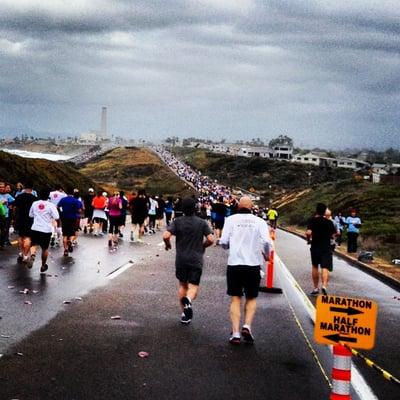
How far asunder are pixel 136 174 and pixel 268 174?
107 feet

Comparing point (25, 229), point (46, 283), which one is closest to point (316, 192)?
point (25, 229)

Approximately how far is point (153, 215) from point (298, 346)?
Answer: 22564mm

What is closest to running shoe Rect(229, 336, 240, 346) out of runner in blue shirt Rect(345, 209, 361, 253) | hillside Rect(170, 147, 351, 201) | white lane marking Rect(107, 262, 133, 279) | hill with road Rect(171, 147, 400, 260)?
white lane marking Rect(107, 262, 133, 279)

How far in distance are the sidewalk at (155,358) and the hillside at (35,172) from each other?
38.7m

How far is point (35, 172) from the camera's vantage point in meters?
54.1

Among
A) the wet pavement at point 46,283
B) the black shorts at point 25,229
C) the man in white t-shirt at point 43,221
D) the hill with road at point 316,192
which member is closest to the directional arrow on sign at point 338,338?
the wet pavement at point 46,283

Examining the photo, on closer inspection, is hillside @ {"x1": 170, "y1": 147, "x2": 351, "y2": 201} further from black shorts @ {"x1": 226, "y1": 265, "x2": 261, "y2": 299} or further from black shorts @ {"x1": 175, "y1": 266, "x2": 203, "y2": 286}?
Answer: black shorts @ {"x1": 226, "y1": 265, "x2": 261, "y2": 299}

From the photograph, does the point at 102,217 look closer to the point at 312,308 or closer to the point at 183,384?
the point at 312,308

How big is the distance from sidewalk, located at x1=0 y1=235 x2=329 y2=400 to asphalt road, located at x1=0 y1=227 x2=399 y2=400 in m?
0.01

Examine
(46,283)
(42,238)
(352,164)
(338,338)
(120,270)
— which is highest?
(352,164)

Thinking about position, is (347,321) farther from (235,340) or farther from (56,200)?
(56,200)

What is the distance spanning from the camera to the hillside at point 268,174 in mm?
146750

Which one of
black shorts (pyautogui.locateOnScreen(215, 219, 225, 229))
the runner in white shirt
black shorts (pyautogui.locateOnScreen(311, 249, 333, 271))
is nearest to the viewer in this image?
black shorts (pyautogui.locateOnScreen(311, 249, 333, 271))

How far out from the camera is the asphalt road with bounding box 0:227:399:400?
6.30 meters
